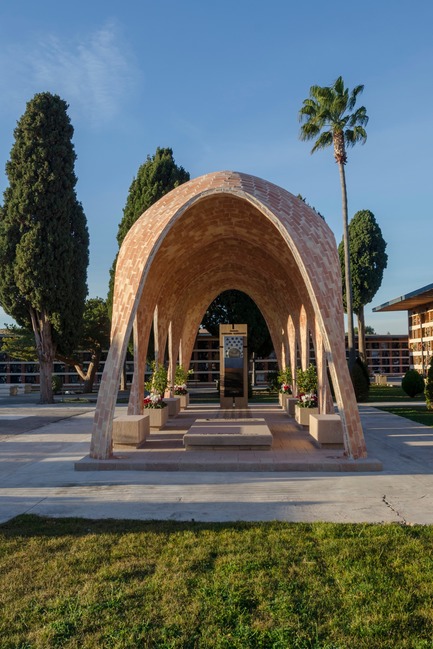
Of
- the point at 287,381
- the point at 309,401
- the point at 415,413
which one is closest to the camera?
the point at 309,401

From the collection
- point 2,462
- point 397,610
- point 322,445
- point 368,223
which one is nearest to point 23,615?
point 397,610

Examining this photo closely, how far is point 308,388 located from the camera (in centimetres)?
1839

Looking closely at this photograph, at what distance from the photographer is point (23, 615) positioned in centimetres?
502

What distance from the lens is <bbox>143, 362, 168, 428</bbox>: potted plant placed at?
58.8 feet

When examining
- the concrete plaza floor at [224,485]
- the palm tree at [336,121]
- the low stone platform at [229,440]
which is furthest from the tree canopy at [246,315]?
the low stone platform at [229,440]

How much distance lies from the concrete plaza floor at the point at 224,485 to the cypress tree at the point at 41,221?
1513 centimetres

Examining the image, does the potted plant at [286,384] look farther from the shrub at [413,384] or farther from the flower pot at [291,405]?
the shrub at [413,384]

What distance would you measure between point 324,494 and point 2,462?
756 centimetres

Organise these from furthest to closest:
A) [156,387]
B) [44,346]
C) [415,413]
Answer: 1. [44,346]
2. [415,413]
3. [156,387]

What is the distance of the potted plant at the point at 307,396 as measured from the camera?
17734mm

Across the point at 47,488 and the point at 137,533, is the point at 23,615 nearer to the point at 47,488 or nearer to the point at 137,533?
the point at 137,533

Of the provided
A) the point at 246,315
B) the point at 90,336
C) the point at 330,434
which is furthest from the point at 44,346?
the point at 330,434

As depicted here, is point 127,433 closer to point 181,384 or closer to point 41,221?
point 181,384

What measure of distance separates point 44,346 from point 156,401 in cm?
1496
